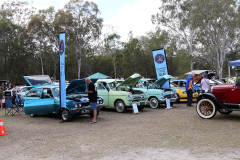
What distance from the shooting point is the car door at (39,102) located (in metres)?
9.91

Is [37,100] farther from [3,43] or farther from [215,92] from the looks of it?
[3,43]

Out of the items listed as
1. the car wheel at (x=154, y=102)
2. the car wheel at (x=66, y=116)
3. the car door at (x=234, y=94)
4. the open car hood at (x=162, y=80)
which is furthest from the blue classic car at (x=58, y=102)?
the car door at (x=234, y=94)

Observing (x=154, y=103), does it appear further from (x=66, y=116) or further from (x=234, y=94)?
(x=66, y=116)

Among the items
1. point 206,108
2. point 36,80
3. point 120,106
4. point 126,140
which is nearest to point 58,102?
point 120,106

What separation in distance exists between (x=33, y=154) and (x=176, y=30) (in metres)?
37.7

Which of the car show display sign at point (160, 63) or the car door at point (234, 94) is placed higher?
the car show display sign at point (160, 63)

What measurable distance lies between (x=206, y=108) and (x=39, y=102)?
7.26 metres

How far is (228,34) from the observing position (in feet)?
108

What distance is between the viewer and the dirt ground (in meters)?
5.07

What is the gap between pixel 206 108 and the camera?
366 inches

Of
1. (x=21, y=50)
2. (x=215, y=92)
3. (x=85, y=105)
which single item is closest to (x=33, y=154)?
(x=85, y=105)

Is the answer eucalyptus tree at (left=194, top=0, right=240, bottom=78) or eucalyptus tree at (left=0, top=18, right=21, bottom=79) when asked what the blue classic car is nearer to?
eucalyptus tree at (left=194, top=0, right=240, bottom=78)

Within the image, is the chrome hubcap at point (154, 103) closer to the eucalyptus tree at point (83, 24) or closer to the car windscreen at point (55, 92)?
the car windscreen at point (55, 92)

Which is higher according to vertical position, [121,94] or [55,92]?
[55,92]
